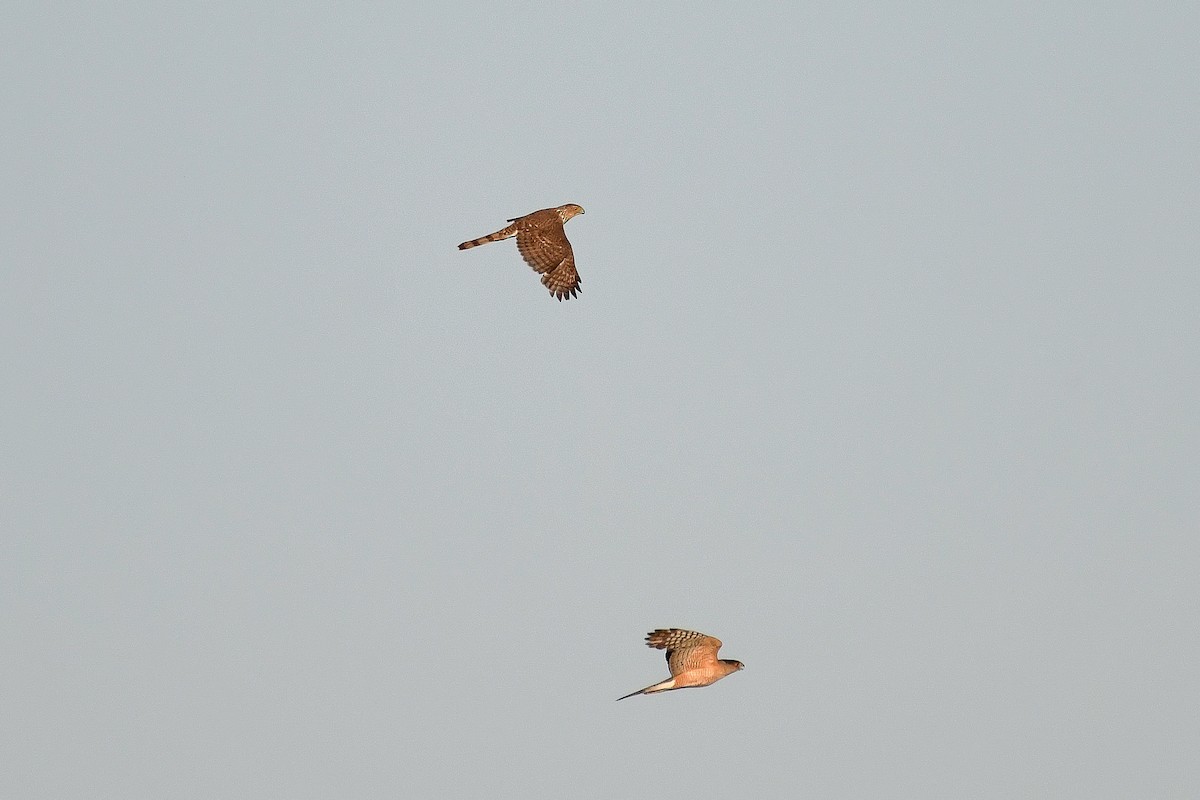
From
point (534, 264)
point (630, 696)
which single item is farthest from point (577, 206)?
point (630, 696)

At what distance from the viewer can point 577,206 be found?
182 feet

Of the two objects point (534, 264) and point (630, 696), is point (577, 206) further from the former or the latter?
point (630, 696)

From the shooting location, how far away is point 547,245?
54812 millimetres

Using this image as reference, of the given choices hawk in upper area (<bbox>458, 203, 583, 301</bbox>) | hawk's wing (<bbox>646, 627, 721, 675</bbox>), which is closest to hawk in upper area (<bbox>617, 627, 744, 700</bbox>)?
hawk's wing (<bbox>646, 627, 721, 675</bbox>)

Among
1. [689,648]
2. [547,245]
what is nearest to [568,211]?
[547,245]

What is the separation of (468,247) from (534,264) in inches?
71.1

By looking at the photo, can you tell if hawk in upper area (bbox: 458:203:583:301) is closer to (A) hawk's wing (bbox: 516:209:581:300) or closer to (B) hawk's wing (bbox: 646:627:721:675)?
(A) hawk's wing (bbox: 516:209:581:300)

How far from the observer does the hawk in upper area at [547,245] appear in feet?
179

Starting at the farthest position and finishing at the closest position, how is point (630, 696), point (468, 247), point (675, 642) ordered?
point (468, 247) < point (675, 642) < point (630, 696)

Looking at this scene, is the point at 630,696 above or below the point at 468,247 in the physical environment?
below

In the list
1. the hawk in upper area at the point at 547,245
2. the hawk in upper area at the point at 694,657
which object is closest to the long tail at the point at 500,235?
the hawk in upper area at the point at 547,245

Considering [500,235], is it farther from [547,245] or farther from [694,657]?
[694,657]

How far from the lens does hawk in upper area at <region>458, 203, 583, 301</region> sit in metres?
54.6

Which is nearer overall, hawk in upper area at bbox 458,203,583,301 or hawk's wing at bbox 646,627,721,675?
hawk's wing at bbox 646,627,721,675
